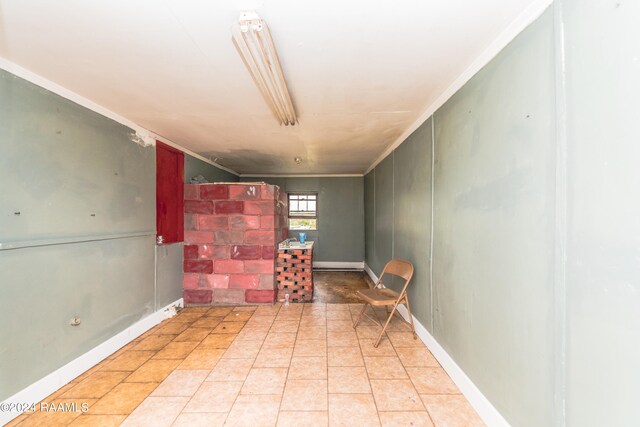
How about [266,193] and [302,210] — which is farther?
[302,210]

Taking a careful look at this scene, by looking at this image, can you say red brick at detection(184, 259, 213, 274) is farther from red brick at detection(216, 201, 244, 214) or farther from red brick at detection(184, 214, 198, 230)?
red brick at detection(216, 201, 244, 214)

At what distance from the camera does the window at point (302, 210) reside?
711 cm

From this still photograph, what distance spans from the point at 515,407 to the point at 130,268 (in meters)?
3.55

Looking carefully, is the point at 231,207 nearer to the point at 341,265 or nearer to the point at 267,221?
the point at 267,221

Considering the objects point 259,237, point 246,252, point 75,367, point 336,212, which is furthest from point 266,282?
point 336,212

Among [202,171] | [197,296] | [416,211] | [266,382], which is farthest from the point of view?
[202,171]

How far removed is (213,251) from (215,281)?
45 centimetres

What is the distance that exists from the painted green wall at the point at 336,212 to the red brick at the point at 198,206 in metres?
2.98

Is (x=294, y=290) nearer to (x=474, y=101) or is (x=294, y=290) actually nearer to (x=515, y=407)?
(x=515, y=407)

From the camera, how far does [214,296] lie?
4043 mm

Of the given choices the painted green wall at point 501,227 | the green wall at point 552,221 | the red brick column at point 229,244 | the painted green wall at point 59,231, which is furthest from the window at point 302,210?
the green wall at point 552,221

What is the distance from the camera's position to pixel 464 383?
77.8 inches

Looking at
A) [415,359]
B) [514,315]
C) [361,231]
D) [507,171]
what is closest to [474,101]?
[507,171]

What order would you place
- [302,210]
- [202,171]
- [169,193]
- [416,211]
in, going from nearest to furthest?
[416,211]
[169,193]
[202,171]
[302,210]
